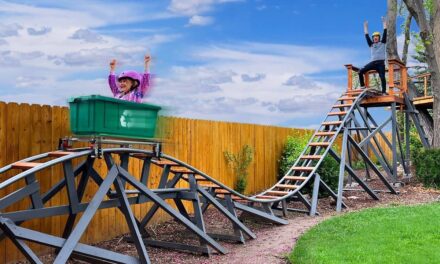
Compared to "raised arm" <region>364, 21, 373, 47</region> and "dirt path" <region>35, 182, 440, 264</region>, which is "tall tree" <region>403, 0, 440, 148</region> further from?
"dirt path" <region>35, 182, 440, 264</region>

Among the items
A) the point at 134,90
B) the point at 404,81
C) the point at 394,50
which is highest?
the point at 394,50

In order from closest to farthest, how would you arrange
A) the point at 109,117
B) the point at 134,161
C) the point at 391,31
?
1. the point at 109,117
2. the point at 134,161
3. the point at 391,31

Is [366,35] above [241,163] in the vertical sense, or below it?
above

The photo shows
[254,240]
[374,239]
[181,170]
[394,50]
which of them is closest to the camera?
[374,239]

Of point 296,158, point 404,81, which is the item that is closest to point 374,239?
point 296,158

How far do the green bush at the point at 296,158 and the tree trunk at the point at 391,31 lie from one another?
5.40 meters

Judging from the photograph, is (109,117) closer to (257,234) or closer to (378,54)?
(257,234)

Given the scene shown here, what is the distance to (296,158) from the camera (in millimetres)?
13922

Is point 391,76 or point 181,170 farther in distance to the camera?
point 391,76

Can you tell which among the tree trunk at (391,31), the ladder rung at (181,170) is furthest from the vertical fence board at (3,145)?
the tree trunk at (391,31)

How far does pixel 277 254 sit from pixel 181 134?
4.32 meters

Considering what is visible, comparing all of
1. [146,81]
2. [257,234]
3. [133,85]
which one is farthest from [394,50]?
[133,85]

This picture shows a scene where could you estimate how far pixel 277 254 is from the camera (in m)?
7.01

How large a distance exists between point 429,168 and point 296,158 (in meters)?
3.63
